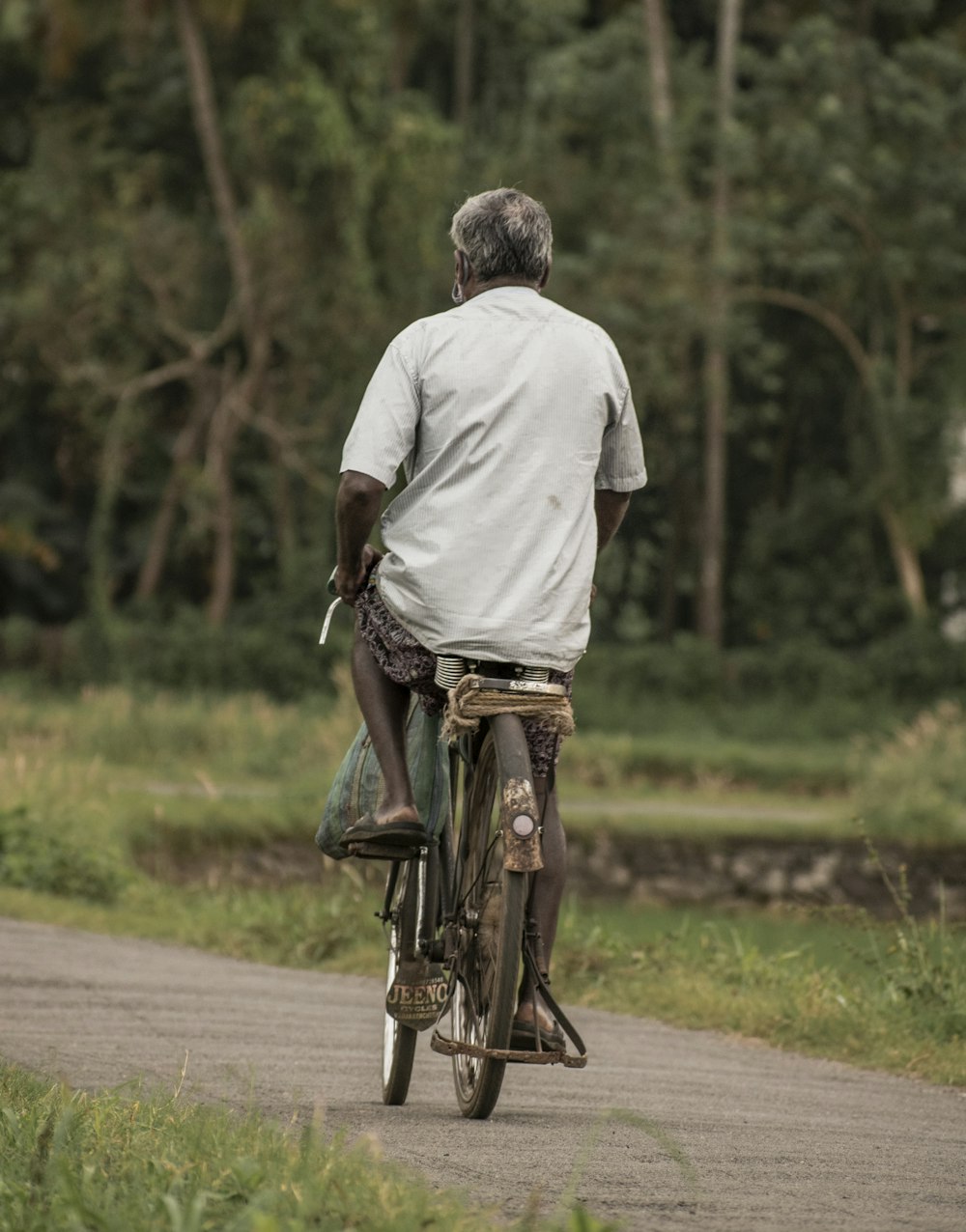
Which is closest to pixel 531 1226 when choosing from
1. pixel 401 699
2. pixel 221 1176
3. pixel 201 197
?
pixel 221 1176

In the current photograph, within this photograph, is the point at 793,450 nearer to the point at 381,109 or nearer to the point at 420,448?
the point at 381,109

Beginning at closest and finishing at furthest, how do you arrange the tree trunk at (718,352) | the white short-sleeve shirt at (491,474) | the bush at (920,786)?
the white short-sleeve shirt at (491,474)
the bush at (920,786)
the tree trunk at (718,352)

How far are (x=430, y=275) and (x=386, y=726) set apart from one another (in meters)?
30.0

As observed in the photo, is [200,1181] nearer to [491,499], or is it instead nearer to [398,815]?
[398,815]

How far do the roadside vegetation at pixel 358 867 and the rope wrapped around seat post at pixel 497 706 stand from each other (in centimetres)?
239

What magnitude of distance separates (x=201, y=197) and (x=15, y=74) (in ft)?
13.9

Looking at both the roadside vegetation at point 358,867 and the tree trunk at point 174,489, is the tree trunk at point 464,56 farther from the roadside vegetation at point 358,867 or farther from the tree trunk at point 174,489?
the roadside vegetation at point 358,867

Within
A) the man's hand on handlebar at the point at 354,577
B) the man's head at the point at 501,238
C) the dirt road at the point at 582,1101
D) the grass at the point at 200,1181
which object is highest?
the man's head at the point at 501,238

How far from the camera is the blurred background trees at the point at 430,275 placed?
114ft

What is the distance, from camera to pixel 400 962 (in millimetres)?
5590

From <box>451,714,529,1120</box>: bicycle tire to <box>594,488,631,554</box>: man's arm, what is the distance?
25.7 inches

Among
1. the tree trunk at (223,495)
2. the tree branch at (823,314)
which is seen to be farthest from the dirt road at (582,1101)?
the tree branch at (823,314)

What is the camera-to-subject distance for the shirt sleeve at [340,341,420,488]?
202 inches

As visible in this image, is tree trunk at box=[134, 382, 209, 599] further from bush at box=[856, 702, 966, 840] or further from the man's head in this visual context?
the man's head
